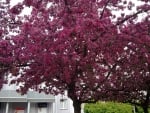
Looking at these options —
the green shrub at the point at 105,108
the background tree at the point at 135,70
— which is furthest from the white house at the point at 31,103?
the background tree at the point at 135,70

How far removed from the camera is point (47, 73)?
9.03m

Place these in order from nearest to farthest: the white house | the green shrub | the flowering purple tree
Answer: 1. the flowering purple tree
2. the green shrub
3. the white house

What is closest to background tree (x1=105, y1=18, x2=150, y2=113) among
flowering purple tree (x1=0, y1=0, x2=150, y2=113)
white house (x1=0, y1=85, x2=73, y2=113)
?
flowering purple tree (x1=0, y1=0, x2=150, y2=113)

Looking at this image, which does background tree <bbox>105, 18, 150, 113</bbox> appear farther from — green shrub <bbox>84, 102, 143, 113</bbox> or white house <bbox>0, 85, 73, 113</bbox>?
white house <bbox>0, 85, 73, 113</bbox>

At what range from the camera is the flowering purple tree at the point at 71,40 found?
26.9 feet

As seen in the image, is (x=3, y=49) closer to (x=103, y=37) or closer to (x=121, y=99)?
(x=103, y=37)

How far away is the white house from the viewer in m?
37.1

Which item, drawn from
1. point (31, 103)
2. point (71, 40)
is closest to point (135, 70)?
point (71, 40)

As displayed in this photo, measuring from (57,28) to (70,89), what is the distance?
2.51m

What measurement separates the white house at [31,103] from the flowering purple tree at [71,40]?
2756cm

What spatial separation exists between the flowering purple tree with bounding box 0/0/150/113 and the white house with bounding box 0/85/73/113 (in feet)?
90.4

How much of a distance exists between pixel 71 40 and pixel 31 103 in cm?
3129

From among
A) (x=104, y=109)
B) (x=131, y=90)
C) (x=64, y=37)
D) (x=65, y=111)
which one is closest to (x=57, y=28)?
(x=64, y=37)

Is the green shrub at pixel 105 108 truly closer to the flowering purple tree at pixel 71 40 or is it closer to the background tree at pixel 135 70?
the background tree at pixel 135 70
